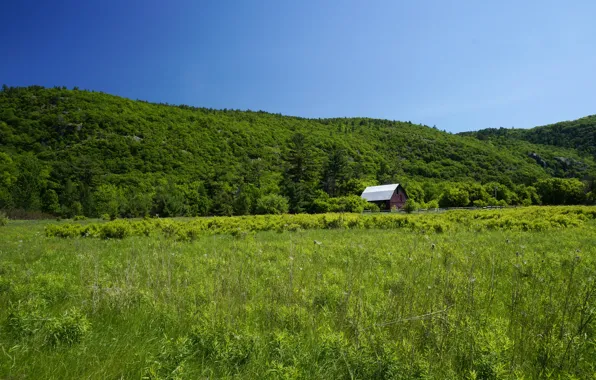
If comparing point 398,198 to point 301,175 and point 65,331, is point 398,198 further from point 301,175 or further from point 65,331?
point 65,331

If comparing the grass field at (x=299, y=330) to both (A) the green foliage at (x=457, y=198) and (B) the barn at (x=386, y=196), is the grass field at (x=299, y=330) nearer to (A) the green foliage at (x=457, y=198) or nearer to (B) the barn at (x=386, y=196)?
(B) the barn at (x=386, y=196)

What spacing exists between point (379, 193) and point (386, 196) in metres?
2.05

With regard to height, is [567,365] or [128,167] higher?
Answer: [128,167]

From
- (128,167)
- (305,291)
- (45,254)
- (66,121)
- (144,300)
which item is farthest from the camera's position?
(66,121)

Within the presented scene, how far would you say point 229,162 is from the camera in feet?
258

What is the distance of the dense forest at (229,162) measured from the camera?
148 feet

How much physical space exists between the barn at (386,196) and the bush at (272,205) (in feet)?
60.9

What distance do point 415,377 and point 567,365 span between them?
150 cm

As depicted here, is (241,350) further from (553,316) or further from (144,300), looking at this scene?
(553,316)

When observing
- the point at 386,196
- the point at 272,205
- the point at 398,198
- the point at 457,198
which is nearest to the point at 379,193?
the point at 386,196

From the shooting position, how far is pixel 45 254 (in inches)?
335

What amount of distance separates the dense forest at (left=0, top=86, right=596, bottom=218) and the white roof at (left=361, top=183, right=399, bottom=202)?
443cm

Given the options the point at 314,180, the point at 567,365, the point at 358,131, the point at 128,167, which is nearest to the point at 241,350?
the point at 567,365

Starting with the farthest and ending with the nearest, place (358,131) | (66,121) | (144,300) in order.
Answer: (358,131), (66,121), (144,300)
